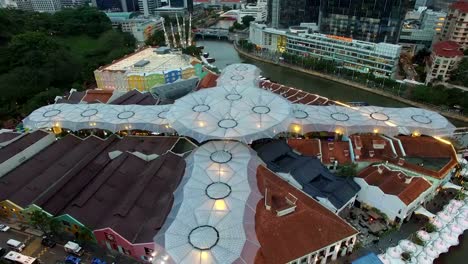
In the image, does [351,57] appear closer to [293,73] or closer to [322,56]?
[322,56]

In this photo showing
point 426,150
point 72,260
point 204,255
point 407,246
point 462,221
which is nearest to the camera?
point 204,255

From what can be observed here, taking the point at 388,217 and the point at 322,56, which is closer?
the point at 388,217

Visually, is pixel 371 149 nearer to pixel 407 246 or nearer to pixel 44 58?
pixel 407 246

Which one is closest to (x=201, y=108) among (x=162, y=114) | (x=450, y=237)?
(x=162, y=114)

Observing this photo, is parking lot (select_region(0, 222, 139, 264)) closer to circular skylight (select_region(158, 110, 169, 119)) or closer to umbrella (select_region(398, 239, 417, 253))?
circular skylight (select_region(158, 110, 169, 119))

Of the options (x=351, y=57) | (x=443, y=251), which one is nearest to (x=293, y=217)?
(x=443, y=251)

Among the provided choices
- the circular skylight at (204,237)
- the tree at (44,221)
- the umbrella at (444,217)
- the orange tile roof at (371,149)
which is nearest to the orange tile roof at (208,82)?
the orange tile roof at (371,149)
